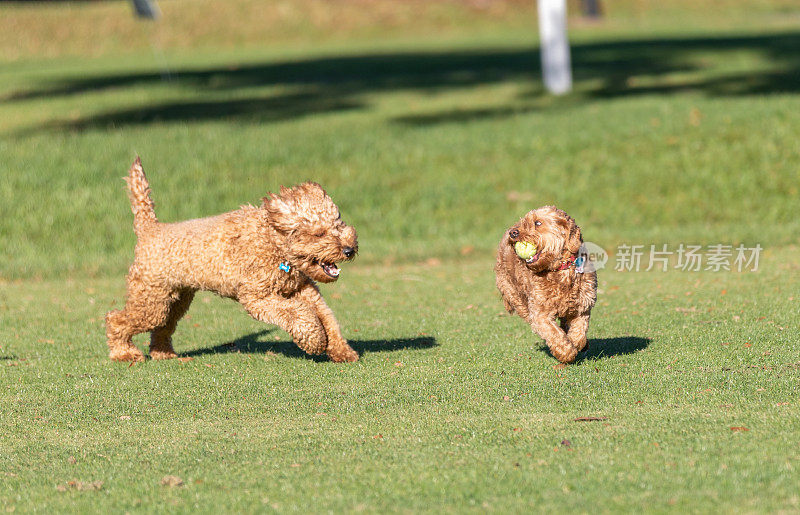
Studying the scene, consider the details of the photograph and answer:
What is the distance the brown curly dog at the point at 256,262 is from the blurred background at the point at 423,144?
7.94 metres

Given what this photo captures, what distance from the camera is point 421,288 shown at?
1568 centimetres

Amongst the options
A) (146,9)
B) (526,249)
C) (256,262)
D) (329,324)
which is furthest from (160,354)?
(146,9)

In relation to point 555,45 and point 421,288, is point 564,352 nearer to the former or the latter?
point 421,288

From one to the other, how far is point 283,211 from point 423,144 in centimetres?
1409

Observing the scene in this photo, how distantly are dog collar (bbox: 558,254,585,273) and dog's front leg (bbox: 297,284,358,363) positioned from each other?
2.32 meters

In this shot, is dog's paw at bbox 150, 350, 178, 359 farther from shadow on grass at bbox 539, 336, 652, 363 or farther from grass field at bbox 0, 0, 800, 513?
shadow on grass at bbox 539, 336, 652, 363

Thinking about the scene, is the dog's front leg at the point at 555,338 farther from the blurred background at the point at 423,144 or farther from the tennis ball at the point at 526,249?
the blurred background at the point at 423,144

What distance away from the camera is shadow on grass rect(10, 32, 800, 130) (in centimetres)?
2858

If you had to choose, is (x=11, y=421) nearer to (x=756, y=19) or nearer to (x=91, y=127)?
(x=91, y=127)

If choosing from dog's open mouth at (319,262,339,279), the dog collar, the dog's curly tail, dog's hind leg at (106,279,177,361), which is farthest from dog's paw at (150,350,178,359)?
the dog collar

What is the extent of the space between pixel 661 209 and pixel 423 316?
8.58 metres

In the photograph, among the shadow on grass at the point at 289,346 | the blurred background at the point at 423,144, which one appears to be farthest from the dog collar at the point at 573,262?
the blurred background at the point at 423,144

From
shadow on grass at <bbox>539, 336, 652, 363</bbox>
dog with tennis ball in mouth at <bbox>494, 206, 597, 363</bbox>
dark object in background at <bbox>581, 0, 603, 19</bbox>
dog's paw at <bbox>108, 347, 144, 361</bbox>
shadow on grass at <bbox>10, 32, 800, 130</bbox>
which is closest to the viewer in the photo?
dog with tennis ball in mouth at <bbox>494, 206, 597, 363</bbox>

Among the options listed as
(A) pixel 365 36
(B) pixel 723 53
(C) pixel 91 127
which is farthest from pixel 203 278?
(A) pixel 365 36
